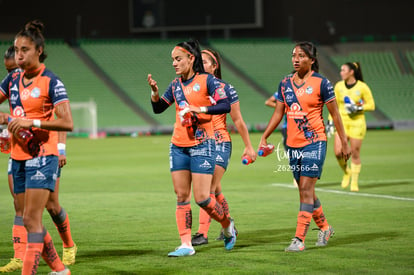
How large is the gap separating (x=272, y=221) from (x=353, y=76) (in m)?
5.33

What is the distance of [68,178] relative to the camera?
18562mm

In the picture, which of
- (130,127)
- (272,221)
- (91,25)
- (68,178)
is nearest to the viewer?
(272,221)

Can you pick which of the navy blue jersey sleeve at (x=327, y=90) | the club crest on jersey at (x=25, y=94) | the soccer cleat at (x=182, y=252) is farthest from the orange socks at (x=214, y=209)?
the club crest on jersey at (x=25, y=94)

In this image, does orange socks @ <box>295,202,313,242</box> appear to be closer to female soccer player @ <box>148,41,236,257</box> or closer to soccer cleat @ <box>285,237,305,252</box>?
soccer cleat @ <box>285,237,305,252</box>

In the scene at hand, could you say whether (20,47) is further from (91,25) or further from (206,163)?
(91,25)

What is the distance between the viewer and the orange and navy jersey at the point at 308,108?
8997 millimetres

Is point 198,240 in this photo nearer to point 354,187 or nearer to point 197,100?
point 197,100

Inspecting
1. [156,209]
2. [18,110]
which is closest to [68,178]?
[156,209]

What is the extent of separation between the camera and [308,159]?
8938 millimetres

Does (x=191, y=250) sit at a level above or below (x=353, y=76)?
below

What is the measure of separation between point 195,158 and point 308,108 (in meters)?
1.55

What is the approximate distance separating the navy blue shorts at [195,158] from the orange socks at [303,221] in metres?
1.19

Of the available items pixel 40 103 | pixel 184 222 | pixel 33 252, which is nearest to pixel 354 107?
pixel 184 222

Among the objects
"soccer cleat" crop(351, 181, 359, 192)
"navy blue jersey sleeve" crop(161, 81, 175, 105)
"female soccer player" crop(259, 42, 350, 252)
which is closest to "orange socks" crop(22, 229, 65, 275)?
"navy blue jersey sleeve" crop(161, 81, 175, 105)
